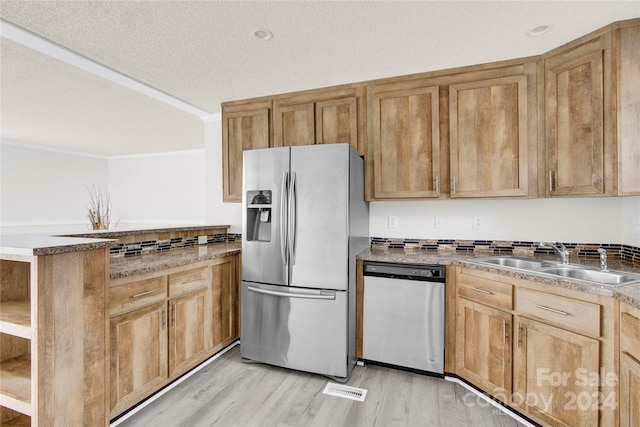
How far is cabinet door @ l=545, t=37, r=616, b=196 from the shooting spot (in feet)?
6.32

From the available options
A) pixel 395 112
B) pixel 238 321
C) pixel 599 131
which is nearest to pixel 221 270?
pixel 238 321

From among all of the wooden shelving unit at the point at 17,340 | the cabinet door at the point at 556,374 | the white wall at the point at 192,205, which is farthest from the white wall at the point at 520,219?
the wooden shelving unit at the point at 17,340

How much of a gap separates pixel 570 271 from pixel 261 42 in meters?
2.50

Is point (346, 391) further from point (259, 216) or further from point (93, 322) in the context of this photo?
point (93, 322)

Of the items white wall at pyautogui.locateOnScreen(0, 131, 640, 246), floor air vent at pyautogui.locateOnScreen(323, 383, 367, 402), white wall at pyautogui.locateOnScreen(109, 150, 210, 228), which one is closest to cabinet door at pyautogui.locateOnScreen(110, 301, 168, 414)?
floor air vent at pyautogui.locateOnScreen(323, 383, 367, 402)

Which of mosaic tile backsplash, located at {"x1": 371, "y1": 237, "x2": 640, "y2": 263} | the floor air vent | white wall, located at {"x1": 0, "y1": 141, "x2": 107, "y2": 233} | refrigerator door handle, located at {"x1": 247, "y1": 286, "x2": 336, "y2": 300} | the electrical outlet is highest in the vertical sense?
white wall, located at {"x1": 0, "y1": 141, "x2": 107, "y2": 233}

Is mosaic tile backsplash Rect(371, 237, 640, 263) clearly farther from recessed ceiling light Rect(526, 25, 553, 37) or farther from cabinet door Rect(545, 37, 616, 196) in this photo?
recessed ceiling light Rect(526, 25, 553, 37)

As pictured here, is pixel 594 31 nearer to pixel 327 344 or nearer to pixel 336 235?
pixel 336 235

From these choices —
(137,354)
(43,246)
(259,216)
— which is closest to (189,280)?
(137,354)

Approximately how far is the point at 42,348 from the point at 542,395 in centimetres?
247

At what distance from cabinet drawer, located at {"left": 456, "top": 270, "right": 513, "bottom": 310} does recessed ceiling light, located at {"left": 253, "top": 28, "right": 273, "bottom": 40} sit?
80.1 inches

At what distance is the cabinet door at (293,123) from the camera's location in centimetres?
289

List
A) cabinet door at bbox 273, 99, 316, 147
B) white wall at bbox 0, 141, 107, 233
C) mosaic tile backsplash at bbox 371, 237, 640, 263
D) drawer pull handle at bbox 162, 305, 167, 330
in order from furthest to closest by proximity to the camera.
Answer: white wall at bbox 0, 141, 107, 233 → cabinet door at bbox 273, 99, 316, 147 → mosaic tile backsplash at bbox 371, 237, 640, 263 → drawer pull handle at bbox 162, 305, 167, 330

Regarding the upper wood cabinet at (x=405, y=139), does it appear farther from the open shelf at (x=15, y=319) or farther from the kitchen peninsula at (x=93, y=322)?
the open shelf at (x=15, y=319)
